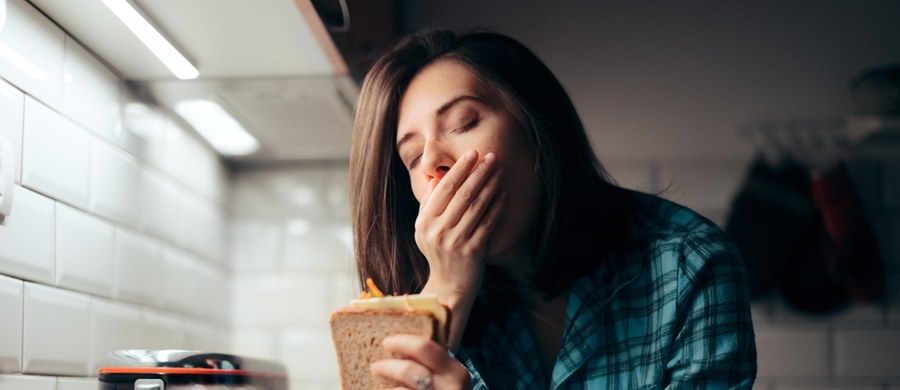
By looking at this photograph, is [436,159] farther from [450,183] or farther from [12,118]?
[12,118]

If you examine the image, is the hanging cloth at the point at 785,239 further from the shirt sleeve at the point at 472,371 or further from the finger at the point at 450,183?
the finger at the point at 450,183

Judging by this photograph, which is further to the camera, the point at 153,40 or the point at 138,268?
the point at 138,268

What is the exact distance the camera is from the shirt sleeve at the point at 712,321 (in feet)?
3.76

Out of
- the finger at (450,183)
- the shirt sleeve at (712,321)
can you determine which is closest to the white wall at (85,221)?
the finger at (450,183)

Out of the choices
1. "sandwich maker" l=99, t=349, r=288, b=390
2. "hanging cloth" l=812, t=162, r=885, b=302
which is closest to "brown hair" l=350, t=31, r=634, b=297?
"sandwich maker" l=99, t=349, r=288, b=390

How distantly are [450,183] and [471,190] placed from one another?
3cm

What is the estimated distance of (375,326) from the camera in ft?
3.11

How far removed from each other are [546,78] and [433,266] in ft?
1.15

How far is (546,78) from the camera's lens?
4.49 feet

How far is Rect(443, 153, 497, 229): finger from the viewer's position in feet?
3.80

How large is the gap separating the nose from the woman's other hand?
1.09ft

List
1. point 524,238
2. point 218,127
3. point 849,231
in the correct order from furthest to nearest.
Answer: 1. point 849,231
2. point 218,127
3. point 524,238

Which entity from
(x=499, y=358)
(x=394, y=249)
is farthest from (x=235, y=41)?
(x=499, y=358)

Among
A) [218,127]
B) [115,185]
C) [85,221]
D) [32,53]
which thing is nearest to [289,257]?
[218,127]
